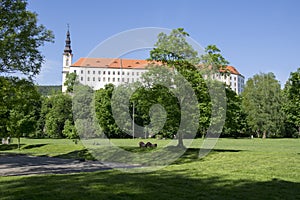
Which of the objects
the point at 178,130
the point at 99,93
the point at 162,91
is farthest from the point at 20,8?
the point at 99,93

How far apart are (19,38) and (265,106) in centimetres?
5168

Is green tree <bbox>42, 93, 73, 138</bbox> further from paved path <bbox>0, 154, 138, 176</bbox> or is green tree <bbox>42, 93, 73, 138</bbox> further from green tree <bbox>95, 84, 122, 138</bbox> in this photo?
paved path <bbox>0, 154, 138, 176</bbox>

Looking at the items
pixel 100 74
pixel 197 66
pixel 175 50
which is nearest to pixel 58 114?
pixel 100 74

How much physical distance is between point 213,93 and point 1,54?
1272 cm

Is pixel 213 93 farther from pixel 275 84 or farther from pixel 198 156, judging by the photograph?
pixel 275 84

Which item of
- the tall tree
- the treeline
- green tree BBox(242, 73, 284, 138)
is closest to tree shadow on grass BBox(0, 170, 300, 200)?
the treeline

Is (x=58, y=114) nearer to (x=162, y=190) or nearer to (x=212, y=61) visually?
(x=212, y=61)

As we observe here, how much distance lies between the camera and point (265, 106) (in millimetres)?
60469

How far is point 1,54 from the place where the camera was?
16156 mm

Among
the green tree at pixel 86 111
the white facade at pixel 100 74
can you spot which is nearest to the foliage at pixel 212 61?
the white facade at pixel 100 74

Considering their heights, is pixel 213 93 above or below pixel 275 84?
below

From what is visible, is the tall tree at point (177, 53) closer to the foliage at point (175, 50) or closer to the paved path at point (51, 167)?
the foliage at point (175, 50)

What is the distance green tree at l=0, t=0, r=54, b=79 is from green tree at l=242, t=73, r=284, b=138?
4619cm

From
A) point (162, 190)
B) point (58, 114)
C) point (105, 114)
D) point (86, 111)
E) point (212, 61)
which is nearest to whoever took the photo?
point (162, 190)
